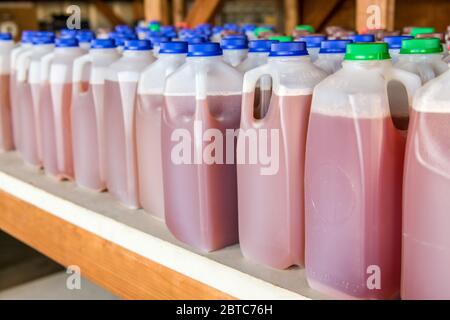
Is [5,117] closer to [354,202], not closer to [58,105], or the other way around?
[58,105]

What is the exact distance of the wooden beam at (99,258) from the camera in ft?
3.73

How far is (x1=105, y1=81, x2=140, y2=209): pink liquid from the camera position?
130 centimetres

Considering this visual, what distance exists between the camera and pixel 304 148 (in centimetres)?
96

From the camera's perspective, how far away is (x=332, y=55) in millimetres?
1107

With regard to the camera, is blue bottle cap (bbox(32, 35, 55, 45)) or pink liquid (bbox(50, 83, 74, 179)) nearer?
pink liquid (bbox(50, 83, 74, 179))

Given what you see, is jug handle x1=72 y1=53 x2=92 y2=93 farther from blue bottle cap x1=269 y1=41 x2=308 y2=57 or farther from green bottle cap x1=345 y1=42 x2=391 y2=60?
green bottle cap x1=345 y1=42 x2=391 y2=60

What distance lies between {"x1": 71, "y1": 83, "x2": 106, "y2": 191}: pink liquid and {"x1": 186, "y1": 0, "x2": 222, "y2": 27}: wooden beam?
169 cm

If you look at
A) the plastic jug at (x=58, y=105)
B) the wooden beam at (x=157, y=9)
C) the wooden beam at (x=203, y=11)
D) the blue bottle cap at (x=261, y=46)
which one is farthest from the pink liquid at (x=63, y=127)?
the wooden beam at (x=203, y=11)

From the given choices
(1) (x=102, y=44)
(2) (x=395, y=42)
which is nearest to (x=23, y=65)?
(1) (x=102, y=44)

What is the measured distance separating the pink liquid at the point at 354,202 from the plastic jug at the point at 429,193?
4cm

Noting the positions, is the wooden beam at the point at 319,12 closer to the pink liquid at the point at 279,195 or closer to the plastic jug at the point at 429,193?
the pink liquid at the point at 279,195

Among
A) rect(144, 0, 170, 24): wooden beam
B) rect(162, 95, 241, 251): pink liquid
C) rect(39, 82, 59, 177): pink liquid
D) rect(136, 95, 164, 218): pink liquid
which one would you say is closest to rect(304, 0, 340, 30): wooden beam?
rect(144, 0, 170, 24): wooden beam
